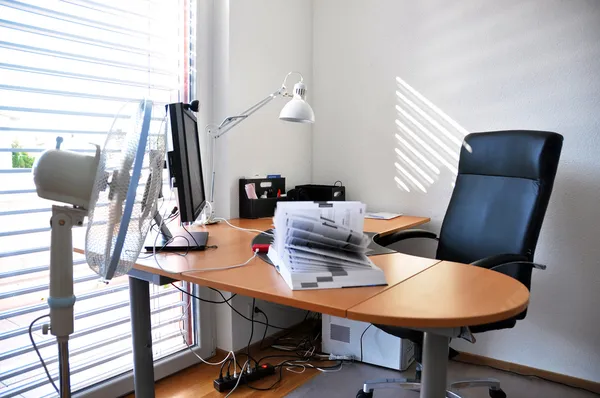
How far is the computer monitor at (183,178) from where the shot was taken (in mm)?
1442

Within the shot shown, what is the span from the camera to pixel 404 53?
8.48 ft

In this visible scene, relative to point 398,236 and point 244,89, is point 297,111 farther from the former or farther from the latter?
point 398,236

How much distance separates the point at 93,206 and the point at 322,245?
1.83 ft

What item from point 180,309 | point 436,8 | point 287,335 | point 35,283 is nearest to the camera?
point 35,283

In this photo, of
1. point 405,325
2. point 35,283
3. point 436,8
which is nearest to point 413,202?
point 436,8

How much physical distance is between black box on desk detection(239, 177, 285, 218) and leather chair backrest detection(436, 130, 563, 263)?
96cm

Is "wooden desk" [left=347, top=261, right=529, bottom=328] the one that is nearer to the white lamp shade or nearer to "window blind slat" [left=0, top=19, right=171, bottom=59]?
the white lamp shade

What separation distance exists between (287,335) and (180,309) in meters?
0.78

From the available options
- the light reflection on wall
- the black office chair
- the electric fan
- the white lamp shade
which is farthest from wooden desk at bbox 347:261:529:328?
the light reflection on wall

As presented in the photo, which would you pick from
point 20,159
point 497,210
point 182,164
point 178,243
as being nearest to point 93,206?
point 182,164

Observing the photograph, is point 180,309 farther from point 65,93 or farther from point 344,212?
point 344,212

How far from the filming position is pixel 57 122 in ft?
5.66

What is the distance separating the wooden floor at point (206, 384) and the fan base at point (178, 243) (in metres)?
0.85

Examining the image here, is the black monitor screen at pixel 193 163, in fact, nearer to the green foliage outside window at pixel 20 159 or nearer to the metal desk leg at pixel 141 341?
the metal desk leg at pixel 141 341
